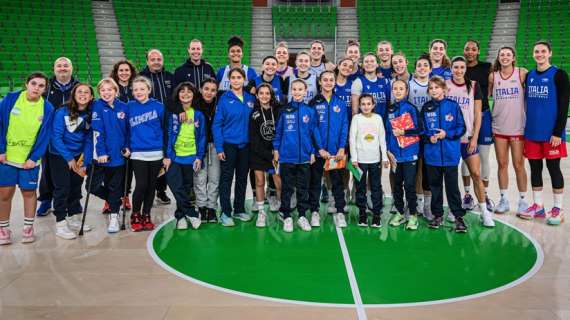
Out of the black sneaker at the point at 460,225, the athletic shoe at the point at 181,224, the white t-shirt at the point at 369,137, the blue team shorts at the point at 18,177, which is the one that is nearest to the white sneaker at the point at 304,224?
the white t-shirt at the point at 369,137

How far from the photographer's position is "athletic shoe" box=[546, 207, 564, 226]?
4.69 m

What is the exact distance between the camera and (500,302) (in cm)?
305

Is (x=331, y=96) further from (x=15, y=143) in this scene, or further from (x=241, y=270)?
(x=15, y=143)

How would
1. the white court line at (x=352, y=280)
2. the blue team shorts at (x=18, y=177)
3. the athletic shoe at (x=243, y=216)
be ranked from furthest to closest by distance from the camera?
the athletic shoe at (x=243, y=216) → the blue team shorts at (x=18, y=177) → the white court line at (x=352, y=280)

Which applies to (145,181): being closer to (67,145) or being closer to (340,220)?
(67,145)

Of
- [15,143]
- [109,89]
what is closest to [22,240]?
[15,143]

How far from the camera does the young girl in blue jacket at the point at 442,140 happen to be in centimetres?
445

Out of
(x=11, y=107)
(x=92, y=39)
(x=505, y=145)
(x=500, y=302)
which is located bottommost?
(x=500, y=302)

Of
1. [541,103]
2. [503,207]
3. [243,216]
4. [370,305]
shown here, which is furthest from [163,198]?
[541,103]

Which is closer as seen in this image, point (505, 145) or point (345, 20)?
point (505, 145)

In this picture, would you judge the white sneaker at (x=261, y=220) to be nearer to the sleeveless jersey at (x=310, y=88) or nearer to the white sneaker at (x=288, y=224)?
the white sneaker at (x=288, y=224)

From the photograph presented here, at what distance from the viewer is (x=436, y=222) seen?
4.64 meters

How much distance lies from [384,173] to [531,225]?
303cm

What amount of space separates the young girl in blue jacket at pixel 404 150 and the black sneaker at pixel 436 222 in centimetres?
15
